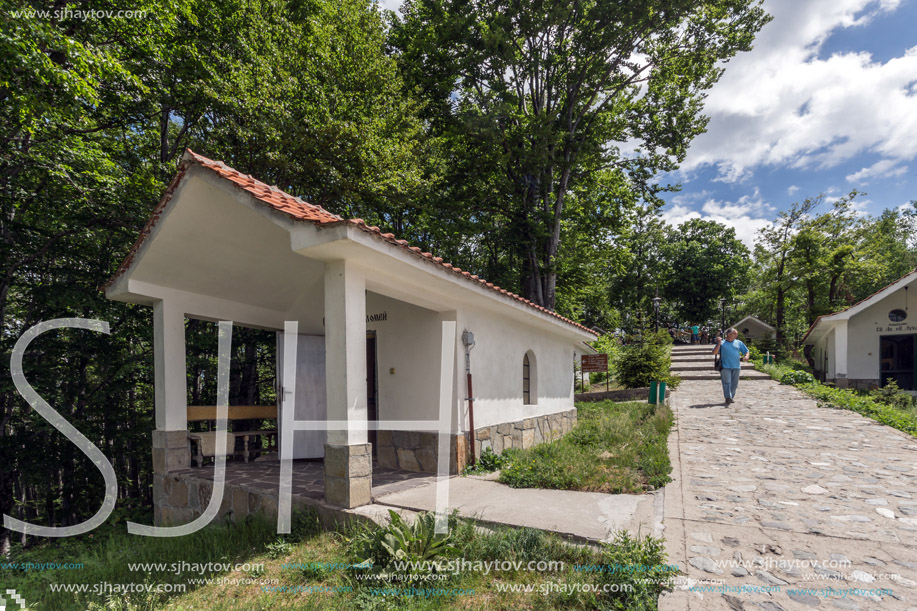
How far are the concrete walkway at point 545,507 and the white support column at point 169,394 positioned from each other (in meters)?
3.65

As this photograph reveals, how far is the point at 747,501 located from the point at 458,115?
14.2 metres

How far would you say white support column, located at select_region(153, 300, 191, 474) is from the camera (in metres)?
6.63

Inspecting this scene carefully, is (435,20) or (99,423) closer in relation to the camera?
(99,423)

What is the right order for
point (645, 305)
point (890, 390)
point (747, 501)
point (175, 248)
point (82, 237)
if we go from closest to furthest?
1. point (747, 501)
2. point (175, 248)
3. point (82, 237)
4. point (890, 390)
5. point (645, 305)

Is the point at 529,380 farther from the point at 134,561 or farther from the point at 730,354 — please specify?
the point at 134,561

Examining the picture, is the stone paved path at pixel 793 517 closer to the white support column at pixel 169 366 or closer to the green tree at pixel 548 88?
the white support column at pixel 169 366

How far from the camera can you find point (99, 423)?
31.1 feet

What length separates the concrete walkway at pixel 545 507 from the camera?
401 centimetres

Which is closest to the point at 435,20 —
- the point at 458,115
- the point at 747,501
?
the point at 458,115

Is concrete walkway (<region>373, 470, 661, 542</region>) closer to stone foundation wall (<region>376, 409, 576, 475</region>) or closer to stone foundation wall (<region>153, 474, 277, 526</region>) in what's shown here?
stone foundation wall (<region>376, 409, 576, 475</region>)

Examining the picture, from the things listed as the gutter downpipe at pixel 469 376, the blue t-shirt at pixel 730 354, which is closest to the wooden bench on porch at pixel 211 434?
the gutter downpipe at pixel 469 376

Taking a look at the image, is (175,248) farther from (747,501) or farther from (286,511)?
(747,501)

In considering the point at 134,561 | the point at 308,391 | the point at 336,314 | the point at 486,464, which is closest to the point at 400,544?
the point at 336,314

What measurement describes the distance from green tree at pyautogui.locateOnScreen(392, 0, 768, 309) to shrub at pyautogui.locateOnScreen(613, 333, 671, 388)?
10.9 ft
